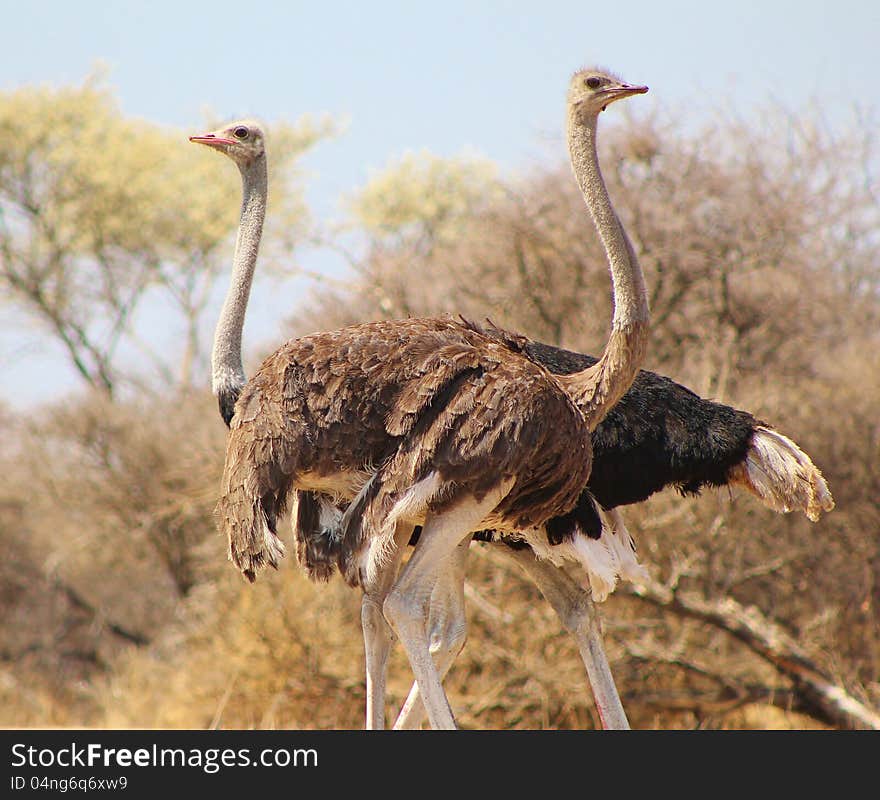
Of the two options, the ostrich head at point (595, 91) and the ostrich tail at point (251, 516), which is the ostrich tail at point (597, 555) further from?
the ostrich head at point (595, 91)

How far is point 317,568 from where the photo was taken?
16.6 feet

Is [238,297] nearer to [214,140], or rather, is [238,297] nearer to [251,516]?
[214,140]

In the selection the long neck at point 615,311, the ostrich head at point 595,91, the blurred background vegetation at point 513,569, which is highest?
the ostrich head at point 595,91

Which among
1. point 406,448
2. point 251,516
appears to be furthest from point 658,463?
point 251,516

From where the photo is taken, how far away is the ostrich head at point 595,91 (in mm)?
5469

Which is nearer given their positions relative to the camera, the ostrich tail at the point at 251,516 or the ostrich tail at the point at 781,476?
the ostrich tail at the point at 251,516

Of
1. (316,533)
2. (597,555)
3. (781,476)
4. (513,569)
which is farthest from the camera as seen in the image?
(513,569)

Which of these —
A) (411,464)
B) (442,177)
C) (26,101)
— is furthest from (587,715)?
(442,177)

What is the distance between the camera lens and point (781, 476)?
18.3 feet

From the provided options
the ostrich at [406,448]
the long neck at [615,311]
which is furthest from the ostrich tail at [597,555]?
the long neck at [615,311]

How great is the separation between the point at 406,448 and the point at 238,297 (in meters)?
1.64

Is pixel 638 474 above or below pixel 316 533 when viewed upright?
above

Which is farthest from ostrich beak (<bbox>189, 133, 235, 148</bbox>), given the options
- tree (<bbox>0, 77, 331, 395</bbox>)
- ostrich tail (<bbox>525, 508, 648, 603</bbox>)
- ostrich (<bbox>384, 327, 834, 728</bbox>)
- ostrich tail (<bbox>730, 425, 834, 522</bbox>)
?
tree (<bbox>0, 77, 331, 395</bbox>)

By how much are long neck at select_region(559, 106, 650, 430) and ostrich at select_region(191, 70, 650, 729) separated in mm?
175
